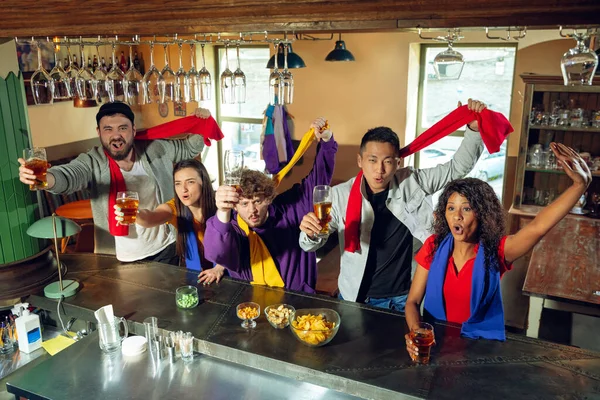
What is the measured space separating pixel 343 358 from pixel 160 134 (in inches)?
83.5

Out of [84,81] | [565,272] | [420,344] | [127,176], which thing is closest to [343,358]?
[420,344]

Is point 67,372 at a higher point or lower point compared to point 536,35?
lower

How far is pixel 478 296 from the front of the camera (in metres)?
2.08

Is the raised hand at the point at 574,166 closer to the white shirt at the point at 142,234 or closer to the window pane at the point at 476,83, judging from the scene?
the white shirt at the point at 142,234

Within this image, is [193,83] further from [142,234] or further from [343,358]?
[343,358]

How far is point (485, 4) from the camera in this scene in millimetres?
1441

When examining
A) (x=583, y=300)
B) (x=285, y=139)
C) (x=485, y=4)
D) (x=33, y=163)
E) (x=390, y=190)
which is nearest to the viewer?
(x=485, y=4)

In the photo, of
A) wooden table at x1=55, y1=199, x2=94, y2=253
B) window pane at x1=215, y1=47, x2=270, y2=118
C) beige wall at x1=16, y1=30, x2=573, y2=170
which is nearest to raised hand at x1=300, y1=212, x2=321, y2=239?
wooden table at x1=55, y1=199, x2=94, y2=253

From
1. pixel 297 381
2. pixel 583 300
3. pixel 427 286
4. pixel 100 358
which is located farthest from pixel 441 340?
pixel 583 300

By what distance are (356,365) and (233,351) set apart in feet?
1.51

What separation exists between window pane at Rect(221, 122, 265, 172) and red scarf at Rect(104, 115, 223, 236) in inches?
166

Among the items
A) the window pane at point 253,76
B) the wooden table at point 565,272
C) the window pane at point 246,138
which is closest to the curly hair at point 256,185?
the wooden table at point 565,272

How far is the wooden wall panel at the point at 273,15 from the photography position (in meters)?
1.43

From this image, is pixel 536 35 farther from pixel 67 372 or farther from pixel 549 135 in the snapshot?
pixel 67 372
